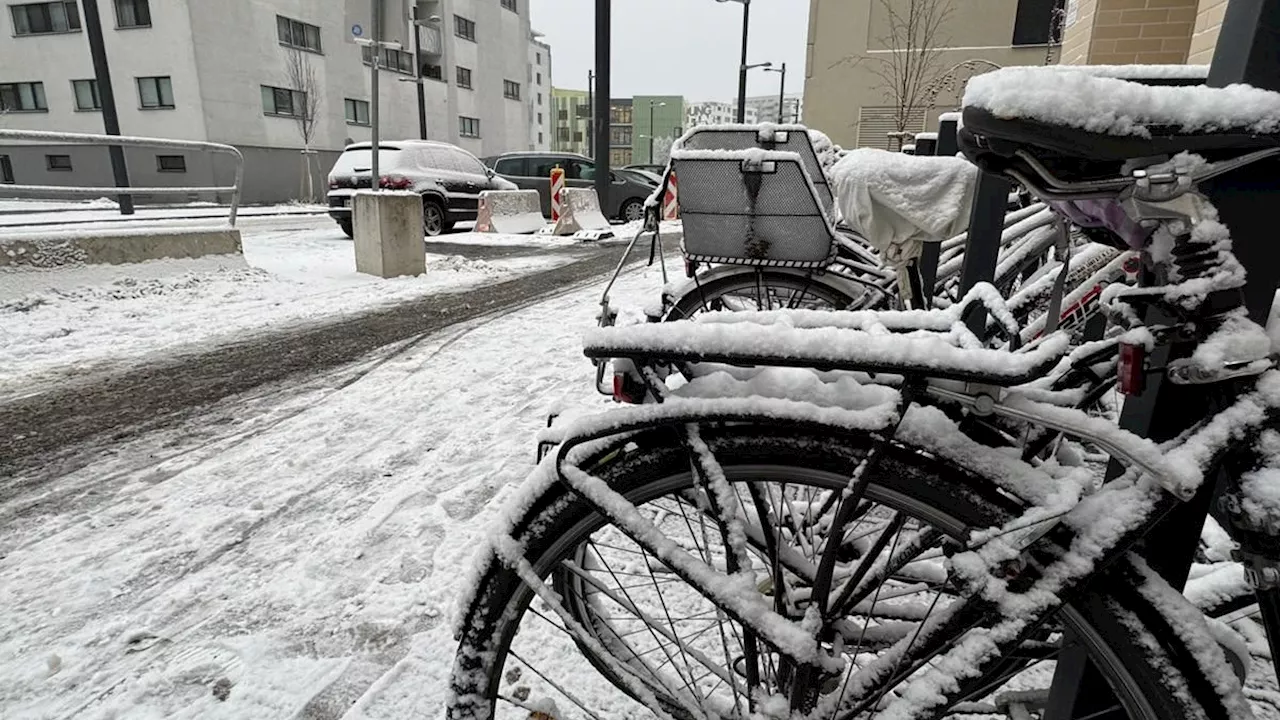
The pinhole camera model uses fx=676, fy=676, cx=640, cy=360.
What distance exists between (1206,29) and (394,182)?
38.5ft

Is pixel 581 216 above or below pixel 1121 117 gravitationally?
below

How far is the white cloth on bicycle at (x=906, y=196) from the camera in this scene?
2.76 m

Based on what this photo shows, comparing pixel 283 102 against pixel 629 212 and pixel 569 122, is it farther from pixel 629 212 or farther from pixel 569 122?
pixel 569 122

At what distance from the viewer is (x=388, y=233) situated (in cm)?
764

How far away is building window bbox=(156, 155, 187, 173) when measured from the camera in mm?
25422

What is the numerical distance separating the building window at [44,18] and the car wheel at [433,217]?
24.0m

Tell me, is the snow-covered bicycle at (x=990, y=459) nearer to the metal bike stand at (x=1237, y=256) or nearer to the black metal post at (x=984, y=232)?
the metal bike stand at (x=1237, y=256)

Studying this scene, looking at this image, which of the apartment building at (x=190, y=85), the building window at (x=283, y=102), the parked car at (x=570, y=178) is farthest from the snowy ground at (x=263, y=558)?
the building window at (x=283, y=102)

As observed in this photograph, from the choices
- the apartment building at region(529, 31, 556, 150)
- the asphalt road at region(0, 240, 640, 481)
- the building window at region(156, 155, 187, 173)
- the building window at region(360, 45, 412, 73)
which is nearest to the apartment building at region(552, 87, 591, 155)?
the apartment building at region(529, 31, 556, 150)

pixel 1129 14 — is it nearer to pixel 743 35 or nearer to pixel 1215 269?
pixel 1215 269

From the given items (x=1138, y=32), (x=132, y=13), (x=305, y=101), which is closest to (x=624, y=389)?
(x=1138, y=32)

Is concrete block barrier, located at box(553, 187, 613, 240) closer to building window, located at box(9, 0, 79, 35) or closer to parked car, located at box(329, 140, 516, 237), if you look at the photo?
parked car, located at box(329, 140, 516, 237)

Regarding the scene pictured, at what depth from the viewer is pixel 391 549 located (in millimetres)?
2451

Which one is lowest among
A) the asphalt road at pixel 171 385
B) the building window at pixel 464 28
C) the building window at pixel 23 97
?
the asphalt road at pixel 171 385
